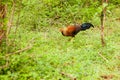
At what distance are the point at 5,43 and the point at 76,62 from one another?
54.5 inches

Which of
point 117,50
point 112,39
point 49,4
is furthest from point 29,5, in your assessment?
point 117,50

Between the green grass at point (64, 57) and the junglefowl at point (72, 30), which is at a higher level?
the junglefowl at point (72, 30)

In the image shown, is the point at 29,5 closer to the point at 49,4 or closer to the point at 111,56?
the point at 49,4

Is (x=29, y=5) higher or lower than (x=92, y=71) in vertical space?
higher

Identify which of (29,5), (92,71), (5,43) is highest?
(29,5)

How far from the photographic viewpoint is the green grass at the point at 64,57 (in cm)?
477

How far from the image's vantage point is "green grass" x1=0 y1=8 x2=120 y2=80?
15.7 feet

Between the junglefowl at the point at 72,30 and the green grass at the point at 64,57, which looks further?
the junglefowl at the point at 72,30

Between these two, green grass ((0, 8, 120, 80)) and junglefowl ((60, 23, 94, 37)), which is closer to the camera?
green grass ((0, 8, 120, 80))

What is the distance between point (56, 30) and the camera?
7852mm

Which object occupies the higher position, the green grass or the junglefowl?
the junglefowl

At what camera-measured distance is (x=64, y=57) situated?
566cm

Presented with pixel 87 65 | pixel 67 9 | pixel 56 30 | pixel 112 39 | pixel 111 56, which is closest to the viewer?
pixel 87 65

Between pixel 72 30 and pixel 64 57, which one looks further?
pixel 72 30
